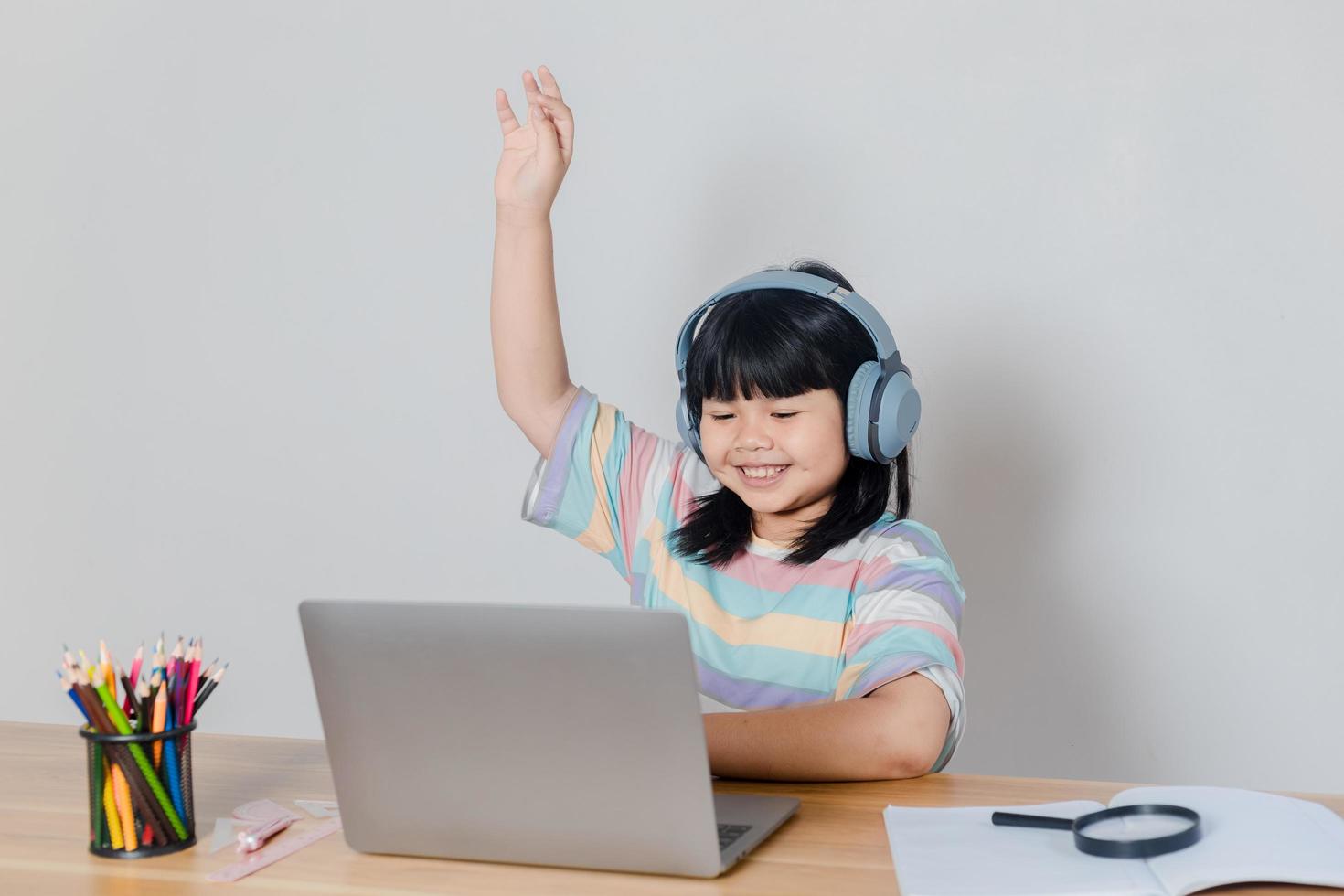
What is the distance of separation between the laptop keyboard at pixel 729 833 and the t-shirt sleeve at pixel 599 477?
73cm

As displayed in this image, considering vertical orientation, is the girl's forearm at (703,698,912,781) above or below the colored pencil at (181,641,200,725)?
below

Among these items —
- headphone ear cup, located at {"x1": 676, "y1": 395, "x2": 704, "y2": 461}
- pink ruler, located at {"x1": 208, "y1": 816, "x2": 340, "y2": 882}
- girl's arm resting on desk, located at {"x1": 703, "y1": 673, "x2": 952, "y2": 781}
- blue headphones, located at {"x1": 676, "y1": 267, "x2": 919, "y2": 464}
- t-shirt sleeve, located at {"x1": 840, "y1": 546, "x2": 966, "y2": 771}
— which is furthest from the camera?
headphone ear cup, located at {"x1": 676, "y1": 395, "x2": 704, "y2": 461}

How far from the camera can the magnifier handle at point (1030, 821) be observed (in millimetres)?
958

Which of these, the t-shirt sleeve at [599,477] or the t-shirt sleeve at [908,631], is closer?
the t-shirt sleeve at [908,631]

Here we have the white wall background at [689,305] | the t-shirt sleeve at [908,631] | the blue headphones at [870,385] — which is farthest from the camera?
the white wall background at [689,305]

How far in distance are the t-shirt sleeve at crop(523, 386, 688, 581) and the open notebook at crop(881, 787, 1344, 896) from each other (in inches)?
29.1

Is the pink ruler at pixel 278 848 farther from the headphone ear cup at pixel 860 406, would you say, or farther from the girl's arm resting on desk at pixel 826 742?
the headphone ear cup at pixel 860 406

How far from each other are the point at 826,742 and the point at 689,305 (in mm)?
1394

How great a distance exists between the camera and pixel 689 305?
244 cm

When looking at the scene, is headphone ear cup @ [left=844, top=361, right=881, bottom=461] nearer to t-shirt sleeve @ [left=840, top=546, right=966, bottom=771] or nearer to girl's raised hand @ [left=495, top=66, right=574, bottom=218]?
t-shirt sleeve @ [left=840, top=546, right=966, bottom=771]

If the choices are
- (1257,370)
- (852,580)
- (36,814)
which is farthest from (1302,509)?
(36,814)

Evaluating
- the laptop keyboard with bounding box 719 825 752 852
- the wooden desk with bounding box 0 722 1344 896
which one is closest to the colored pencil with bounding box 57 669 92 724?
the wooden desk with bounding box 0 722 1344 896

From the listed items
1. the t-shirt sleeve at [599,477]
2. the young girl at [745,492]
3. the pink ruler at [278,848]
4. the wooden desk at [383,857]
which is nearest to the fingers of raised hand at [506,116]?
the young girl at [745,492]

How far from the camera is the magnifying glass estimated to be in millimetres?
883
